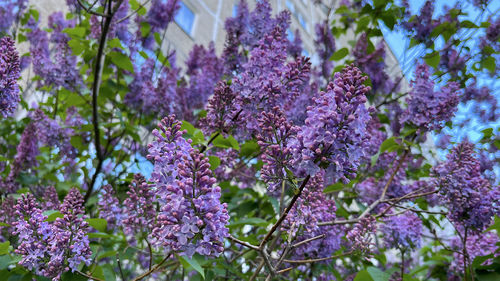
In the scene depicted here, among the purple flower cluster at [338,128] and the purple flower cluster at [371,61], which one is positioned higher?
the purple flower cluster at [371,61]

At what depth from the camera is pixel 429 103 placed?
2.27 m

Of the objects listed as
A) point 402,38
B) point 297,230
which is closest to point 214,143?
point 297,230

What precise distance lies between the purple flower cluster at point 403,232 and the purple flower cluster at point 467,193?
0.57m

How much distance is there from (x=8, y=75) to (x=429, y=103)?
2.16 m

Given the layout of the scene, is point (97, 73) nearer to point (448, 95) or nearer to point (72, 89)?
point (72, 89)

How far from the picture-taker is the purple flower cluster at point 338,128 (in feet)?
3.34

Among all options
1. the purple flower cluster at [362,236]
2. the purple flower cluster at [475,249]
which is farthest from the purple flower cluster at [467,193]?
the purple flower cluster at [475,249]

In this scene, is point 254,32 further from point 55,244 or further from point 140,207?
point 55,244

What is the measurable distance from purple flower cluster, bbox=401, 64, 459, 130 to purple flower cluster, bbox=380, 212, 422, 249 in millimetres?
696

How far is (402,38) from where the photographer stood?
314cm

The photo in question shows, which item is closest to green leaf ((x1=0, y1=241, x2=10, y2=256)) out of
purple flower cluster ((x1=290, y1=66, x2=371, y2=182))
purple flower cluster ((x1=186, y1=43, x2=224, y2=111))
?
purple flower cluster ((x1=290, y1=66, x2=371, y2=182))

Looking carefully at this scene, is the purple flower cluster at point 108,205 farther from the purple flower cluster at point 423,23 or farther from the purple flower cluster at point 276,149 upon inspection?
the purple flower cluster at point 423,23

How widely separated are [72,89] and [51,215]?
1841 mm

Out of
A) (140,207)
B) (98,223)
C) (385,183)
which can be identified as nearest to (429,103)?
(385,183)
